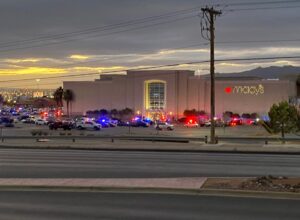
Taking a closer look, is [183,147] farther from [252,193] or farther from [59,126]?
[59,126]

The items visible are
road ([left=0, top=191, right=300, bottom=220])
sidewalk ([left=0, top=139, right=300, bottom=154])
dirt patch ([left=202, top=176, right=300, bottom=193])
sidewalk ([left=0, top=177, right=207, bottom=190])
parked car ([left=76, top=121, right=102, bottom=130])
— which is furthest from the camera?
parked car ([left=76, top=121, right=102, bottom=130])

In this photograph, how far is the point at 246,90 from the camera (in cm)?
13050

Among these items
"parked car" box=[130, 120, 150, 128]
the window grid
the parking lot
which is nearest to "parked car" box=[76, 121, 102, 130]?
the parking lot

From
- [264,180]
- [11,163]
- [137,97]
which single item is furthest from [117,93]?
[264,180]

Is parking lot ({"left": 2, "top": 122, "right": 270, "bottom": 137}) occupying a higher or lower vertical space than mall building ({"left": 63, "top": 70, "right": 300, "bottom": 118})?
lower

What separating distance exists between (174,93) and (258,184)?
12171 centimetres

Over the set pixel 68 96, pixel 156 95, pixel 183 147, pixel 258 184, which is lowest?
pixel 183 147

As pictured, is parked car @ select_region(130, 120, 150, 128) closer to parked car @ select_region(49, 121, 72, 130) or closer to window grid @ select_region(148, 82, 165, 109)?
window grid @ select_region(148, 82, 165, 109)

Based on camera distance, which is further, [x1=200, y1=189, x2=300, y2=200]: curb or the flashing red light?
the flashing red light

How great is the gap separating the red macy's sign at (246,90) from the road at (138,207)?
119 metres

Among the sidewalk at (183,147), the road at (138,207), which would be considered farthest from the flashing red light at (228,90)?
the road at (138,207)

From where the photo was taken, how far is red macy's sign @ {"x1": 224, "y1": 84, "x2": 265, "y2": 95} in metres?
129

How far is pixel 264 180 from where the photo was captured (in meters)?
13.8

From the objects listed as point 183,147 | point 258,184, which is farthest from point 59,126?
point 258,184
